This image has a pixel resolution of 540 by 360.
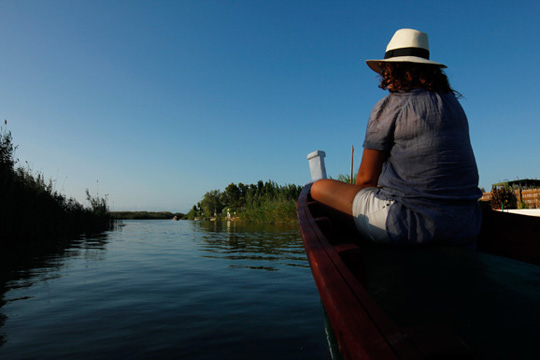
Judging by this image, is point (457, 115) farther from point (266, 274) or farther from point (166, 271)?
point (166, 271)

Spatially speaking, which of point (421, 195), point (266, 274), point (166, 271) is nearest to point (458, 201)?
point (421, 195)

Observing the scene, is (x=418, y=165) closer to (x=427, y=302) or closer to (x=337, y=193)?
(x=337, y=193)

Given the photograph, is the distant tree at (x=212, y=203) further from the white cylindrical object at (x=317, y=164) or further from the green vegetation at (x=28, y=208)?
the white cylindrical object at (x=317, y=164)

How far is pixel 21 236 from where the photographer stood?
7.95 metres

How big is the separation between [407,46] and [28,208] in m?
9.23

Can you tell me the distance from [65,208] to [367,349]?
12536mm

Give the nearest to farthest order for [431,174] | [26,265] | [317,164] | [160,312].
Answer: [431,174]
[160,312]
[317,164]
[26,265]

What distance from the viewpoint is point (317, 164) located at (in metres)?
3.47

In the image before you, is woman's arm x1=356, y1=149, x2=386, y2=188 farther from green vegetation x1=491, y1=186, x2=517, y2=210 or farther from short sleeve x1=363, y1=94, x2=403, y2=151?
green vegetation x1=491, y1=186, x2=517, y2=210

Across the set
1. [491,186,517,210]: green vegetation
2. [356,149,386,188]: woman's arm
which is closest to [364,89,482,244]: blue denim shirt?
[356,149,386,188]: woman's arm

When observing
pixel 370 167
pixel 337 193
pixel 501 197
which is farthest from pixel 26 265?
pixel 501 197

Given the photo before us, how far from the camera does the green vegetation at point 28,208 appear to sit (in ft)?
24.4

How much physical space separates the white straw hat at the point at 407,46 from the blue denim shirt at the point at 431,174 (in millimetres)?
336

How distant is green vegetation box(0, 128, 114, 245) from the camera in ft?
24.4
